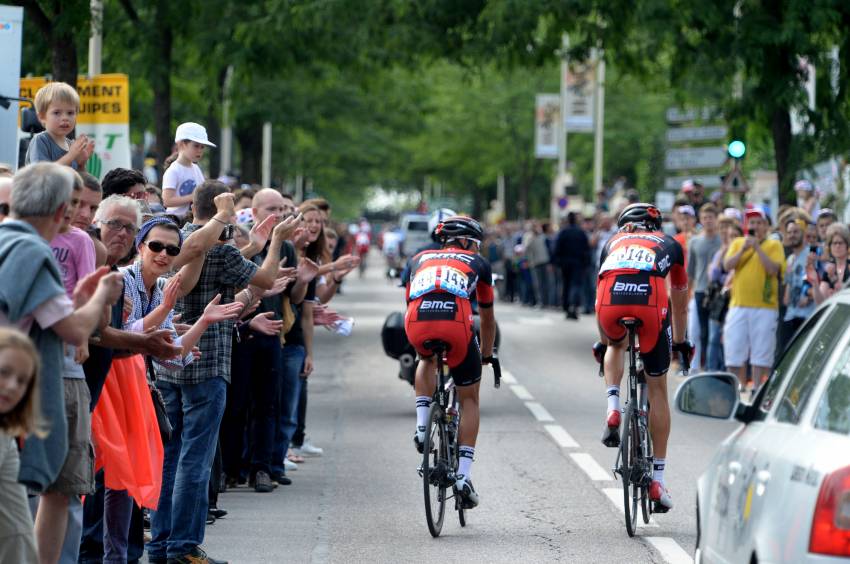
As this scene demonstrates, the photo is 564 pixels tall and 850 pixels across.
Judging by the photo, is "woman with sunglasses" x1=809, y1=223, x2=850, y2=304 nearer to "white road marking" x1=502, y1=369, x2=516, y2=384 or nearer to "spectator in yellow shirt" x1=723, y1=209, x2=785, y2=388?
"spectator in yellow shirt" x1=723, y1=209, x2=785, y2=388

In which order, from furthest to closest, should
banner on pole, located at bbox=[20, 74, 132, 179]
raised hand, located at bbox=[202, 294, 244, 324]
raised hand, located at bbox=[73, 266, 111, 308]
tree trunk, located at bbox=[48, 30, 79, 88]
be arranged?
banner on pole, located at bbox=[20, 74, 132, 179] < tree trunk, located at bbox=[48, 30, 79, 88] < raised hand, located at bbox=[202, 294, 244, 324] < raised hand, located at bbox=[73, 266, 111, 308]

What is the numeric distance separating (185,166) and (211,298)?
3452 mm

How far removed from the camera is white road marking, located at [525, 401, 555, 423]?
15.7 meters

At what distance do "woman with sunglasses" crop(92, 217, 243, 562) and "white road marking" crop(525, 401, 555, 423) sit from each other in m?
8.03

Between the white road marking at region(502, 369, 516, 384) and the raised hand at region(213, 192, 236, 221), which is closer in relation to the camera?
the raised hand at region(213, 192, 236, 221)

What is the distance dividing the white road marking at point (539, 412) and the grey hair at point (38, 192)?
1020 centimetres

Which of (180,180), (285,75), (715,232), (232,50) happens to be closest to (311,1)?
(232,50)

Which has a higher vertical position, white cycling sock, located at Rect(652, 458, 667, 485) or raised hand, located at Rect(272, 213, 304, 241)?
raised hand, located at Rect(272, 213, 304, 241)

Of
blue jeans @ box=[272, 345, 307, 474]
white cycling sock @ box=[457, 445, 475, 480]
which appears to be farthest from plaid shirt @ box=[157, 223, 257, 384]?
blue jeans @ box=[272, 345, 307, 474]

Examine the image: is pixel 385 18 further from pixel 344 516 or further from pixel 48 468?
pixel 48 468

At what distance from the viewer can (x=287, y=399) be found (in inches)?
465

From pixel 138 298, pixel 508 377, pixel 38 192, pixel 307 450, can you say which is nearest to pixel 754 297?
pixel 508 377

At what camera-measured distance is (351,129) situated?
47188 millimetres

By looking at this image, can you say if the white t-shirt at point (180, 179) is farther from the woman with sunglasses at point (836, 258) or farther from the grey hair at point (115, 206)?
the woman with sunglasses at point (836, 258)
